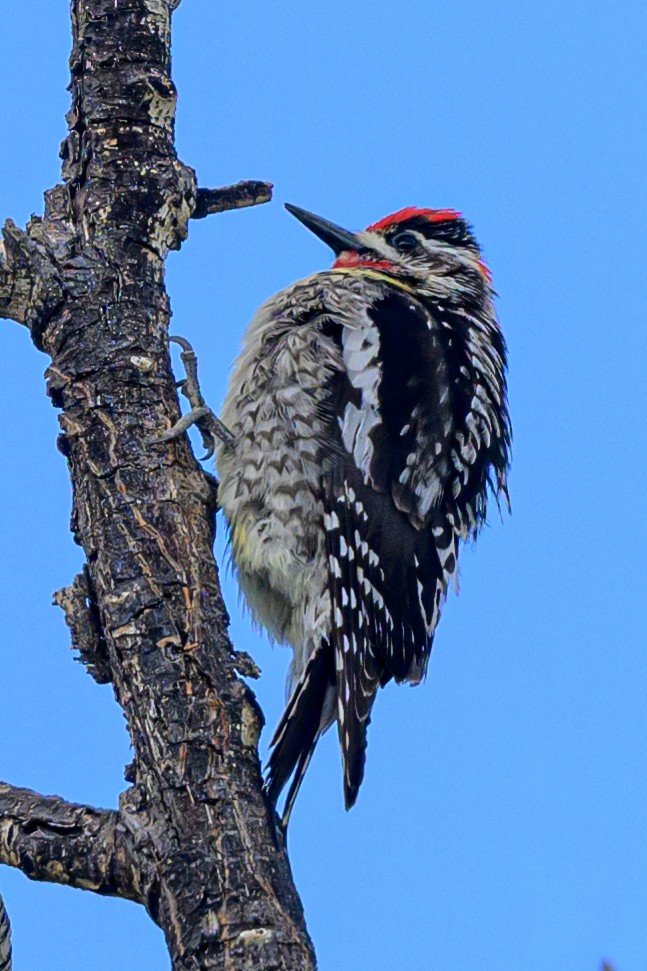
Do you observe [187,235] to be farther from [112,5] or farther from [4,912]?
[4,912]

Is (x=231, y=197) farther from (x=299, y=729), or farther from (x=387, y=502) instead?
(x=299, y=729)

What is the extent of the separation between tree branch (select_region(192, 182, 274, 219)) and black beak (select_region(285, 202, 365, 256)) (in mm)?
1002

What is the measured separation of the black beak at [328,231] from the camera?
4.75 m

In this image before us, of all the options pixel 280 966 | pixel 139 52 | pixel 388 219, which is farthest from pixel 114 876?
pixel 388 219

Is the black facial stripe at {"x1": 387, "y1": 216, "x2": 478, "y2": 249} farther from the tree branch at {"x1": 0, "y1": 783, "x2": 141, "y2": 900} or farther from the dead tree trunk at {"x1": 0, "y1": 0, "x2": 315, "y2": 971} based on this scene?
the tree branch at {"x1": 0, "y1": 783, "x2": 141, "y2": 900}

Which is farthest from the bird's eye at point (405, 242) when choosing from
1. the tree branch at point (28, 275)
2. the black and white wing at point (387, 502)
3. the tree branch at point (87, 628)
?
the tree branch at point (87, 628)

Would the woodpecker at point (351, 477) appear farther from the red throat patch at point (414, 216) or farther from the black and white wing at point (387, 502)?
the red throat patch at point (414, 216)

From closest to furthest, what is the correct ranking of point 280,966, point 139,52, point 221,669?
point 280,966, point 221,669, point 139,52

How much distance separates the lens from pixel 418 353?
3973 mm

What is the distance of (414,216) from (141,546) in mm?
2320

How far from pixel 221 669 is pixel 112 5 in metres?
1.88

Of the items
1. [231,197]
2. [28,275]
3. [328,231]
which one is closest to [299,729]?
[28,275]

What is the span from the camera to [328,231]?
479cm

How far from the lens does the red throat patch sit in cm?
484
